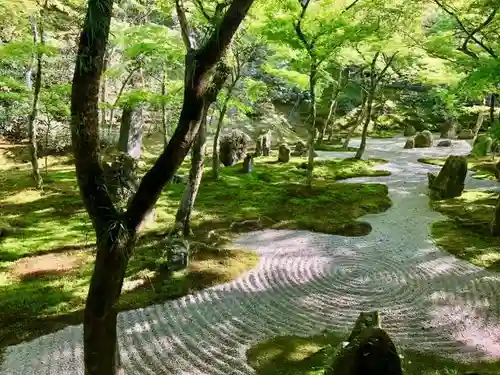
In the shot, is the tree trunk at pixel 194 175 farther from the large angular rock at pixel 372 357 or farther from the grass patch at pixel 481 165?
the grass patch at pixel 481 165

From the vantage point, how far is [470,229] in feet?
45.2

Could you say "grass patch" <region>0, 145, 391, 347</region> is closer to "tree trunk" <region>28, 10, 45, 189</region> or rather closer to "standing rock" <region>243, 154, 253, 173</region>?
"standing rock" <region>243, 154, 253, 173</region>

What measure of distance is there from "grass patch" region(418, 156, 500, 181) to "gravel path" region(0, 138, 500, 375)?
920 centimetres

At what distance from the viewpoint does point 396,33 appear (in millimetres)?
18312

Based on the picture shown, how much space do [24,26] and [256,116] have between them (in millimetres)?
17319

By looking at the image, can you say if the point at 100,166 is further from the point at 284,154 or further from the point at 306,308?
the point at 284,154

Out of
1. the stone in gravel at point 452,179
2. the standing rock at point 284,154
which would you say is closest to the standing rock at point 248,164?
the standing rock at point 284,154

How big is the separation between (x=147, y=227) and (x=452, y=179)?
39.5ft

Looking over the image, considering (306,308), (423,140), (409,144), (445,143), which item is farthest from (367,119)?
(306,308)

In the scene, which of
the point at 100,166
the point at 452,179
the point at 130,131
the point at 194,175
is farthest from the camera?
the point at 130,131

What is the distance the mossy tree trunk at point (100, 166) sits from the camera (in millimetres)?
3969

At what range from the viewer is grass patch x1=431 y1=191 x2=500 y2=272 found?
11.7m

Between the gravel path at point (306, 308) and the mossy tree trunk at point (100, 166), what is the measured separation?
262 centimetres

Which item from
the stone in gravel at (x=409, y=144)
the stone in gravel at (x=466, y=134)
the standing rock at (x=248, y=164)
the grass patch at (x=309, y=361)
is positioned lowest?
the grass patch at (x=309, y=361)
